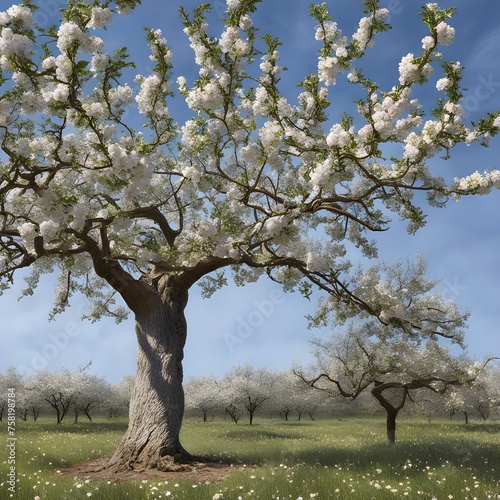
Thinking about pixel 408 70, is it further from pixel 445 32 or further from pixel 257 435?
pixel 257 435

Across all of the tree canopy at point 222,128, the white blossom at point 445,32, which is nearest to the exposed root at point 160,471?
the tree canopy at point 222,128

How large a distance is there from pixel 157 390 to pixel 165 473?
255cm

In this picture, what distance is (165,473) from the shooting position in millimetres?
13758

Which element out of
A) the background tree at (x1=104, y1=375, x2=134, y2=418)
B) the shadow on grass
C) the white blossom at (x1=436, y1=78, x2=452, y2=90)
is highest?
the white blossom at (x1=436, y1=78, x2=452, y2=90)

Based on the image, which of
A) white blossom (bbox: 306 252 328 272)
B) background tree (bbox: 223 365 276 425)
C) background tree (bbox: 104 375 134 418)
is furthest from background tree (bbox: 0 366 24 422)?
white blossom (bbox: 306 252 328 272)

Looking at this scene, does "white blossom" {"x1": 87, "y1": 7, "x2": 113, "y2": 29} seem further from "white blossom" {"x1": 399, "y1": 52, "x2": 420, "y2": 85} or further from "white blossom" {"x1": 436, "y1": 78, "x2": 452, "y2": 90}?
"white blossom" {"x1": 436, "y1": 78, "x2": 452, "y2": 90}

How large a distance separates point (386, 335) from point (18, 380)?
67.0 metres

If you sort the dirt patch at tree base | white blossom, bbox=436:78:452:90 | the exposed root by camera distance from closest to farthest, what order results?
1. white blossom, bbox=436:78:452:90
2. the dirt patch at tree base
3. the exposed root

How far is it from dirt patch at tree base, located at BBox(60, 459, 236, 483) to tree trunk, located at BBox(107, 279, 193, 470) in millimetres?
339

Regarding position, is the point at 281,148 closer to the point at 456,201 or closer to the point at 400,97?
the point at 400,97

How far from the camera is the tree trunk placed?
14.9m

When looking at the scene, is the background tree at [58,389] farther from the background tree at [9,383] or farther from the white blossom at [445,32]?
the white blossom at [445,32]

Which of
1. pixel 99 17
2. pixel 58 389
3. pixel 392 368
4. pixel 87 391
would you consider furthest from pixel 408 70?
pixel 87 391

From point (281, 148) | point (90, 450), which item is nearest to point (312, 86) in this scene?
point (281, 148)
